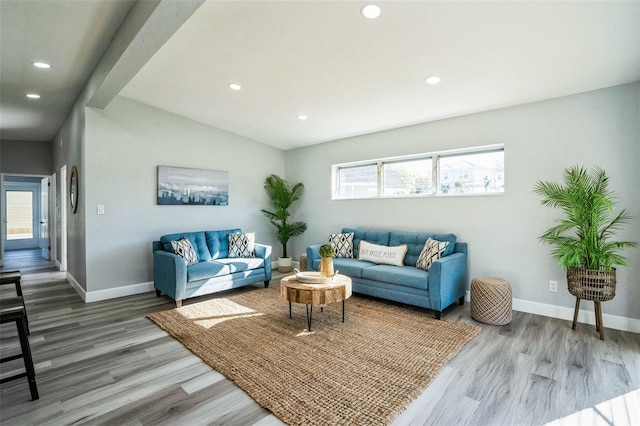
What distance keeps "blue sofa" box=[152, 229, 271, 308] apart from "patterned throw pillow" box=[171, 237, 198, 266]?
0.26 ft

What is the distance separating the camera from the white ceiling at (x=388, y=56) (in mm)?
2223

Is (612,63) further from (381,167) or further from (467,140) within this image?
(381,167)

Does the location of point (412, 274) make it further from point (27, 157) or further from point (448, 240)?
point (27, 157)

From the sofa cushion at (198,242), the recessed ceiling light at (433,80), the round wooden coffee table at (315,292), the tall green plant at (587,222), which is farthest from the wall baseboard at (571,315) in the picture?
the sofa cushion at (198,242)

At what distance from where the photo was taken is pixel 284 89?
12.0ft

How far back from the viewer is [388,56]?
2.78 metres

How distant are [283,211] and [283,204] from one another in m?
0.14

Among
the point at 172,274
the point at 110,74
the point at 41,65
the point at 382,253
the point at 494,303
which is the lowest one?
the point at 494,303

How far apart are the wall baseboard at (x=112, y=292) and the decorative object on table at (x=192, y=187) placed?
126 cm

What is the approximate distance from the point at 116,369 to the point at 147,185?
2.89 m

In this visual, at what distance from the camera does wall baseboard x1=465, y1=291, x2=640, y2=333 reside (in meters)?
2.96

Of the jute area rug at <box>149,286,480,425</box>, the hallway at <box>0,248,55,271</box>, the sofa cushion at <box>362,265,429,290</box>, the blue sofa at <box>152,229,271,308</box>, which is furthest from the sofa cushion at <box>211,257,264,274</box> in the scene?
the hallway at <box>0,248,55,271</box>

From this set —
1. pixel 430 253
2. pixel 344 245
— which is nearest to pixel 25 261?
pixel 344 245

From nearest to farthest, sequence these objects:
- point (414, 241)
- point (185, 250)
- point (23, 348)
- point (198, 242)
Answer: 1. point (23, 348)
2. point (185, 250)
3. point (414, 241)
4. point (198, 242)
